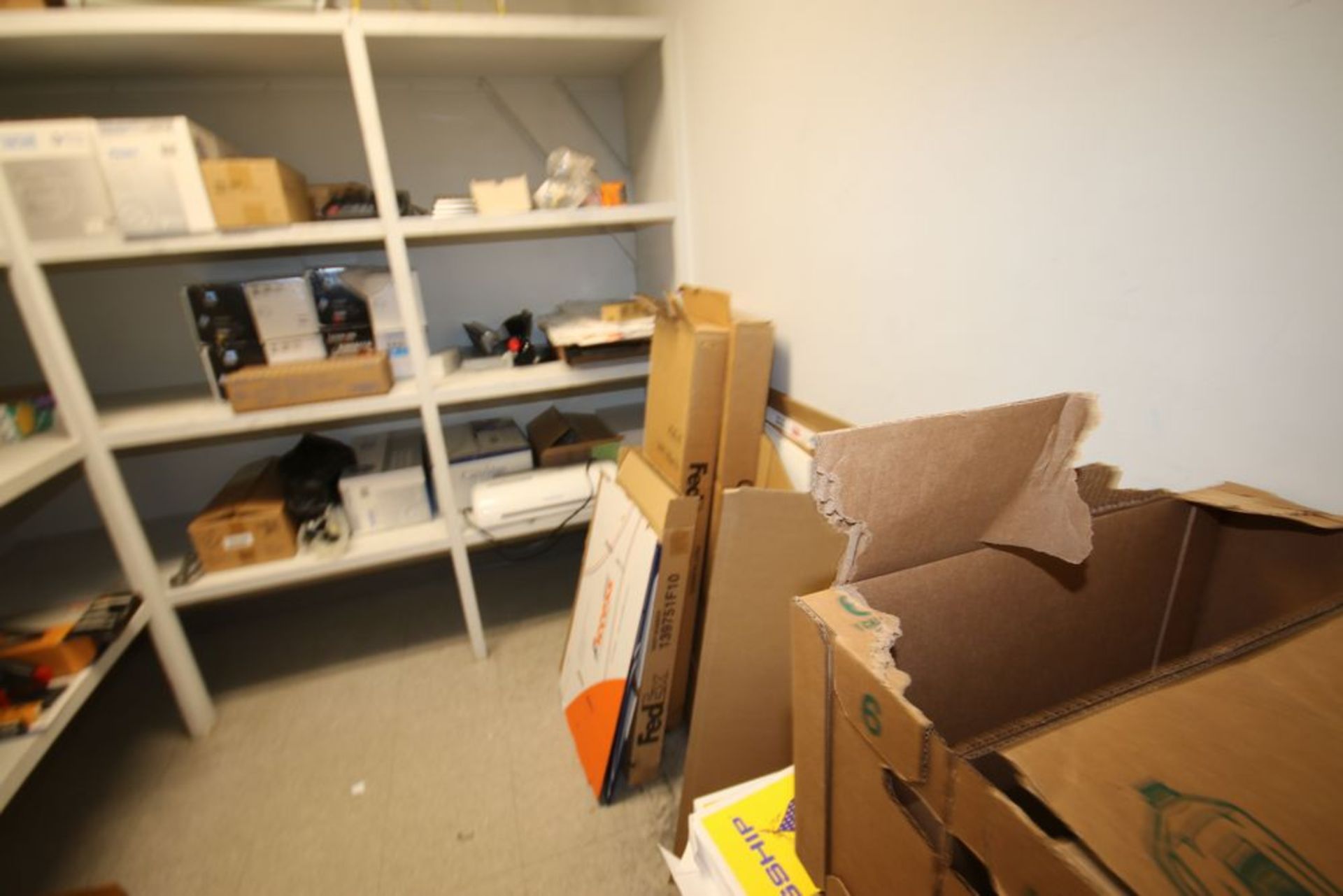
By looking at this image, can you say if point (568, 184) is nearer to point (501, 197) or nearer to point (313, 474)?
point (501, 197)

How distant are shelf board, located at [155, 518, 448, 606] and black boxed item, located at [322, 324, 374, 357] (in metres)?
0.52

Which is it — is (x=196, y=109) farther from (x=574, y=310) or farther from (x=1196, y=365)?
(x=1196, y=365)

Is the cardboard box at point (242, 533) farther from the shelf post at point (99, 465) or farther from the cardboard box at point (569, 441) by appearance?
the cardboard box at point (569, 441)

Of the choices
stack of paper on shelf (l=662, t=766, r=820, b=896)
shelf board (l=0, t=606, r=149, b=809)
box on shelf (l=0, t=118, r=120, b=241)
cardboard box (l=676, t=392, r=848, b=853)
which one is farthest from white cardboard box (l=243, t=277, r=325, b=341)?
stack of paper on shelf (l=662, t=766, r=820, b=896)

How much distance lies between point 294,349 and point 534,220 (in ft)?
2.33

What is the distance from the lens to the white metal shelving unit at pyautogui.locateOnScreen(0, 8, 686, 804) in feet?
3.83

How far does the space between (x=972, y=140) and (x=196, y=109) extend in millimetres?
2060

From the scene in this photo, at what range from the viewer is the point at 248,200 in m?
1.25

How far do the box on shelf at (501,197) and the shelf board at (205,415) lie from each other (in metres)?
0.51

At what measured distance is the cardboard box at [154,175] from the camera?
116 cm

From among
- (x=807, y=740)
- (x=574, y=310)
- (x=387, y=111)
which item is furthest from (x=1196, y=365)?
(x=387, y=111)

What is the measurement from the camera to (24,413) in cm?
129

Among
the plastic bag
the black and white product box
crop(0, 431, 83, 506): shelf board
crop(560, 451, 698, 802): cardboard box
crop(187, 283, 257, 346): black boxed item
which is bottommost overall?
crop(560, 451, 698, 802): cardboard box

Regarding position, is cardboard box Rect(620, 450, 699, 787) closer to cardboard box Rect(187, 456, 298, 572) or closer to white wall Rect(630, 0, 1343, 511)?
white wall Rect(630, 0, 1343, 511)
